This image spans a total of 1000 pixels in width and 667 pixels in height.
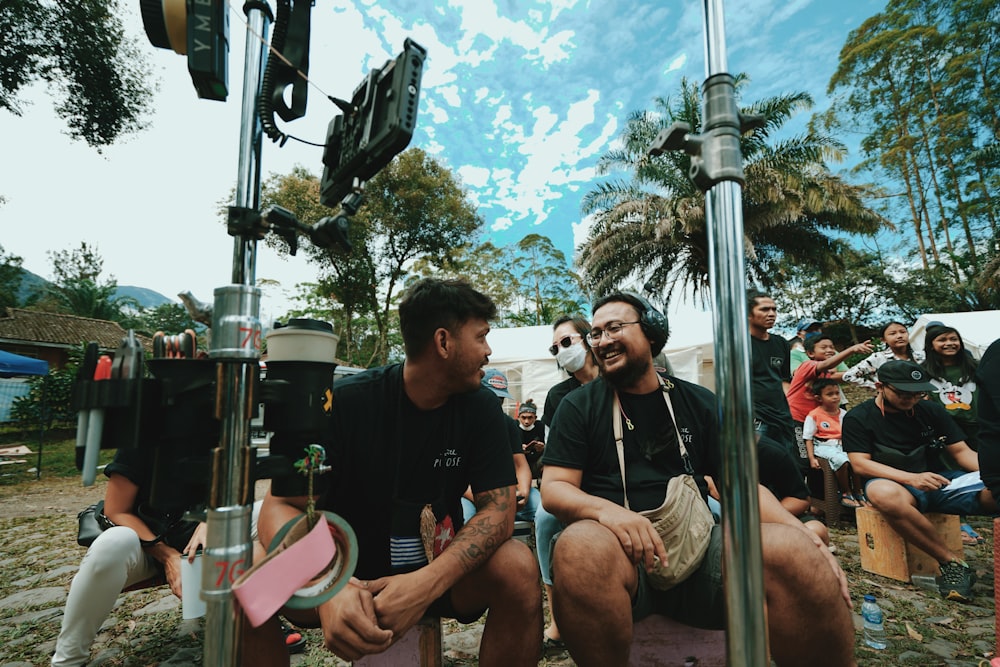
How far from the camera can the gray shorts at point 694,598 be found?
5.46 ft

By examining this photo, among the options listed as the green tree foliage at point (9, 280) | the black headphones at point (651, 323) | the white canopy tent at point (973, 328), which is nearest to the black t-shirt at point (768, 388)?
the black headphones at point (651, 323)

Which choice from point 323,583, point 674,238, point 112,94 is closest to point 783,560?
point 323,583

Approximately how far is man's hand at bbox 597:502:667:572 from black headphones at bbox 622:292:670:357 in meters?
0.98

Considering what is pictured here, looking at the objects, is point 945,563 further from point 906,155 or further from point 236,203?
point 906,155

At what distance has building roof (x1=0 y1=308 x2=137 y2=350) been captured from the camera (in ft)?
74.3

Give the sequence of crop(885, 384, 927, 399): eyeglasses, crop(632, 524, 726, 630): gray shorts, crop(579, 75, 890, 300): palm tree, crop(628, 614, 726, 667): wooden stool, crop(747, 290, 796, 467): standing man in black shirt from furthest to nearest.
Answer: crop(579, 75, 890, 300): palm tree → crop(747, 290, 796, 467): standing man in black shirt → crop(885, 384, 927, 399): eyeglasses → crop(628, 614, 726, 667): wooden stool → crop(632, 524, 726, 630): gray shorts

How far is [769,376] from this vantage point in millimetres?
4102

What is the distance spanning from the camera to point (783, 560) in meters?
1.50

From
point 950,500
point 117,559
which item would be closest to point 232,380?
point 117,559

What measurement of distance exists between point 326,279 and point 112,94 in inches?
360

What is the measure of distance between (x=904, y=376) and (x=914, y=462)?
657 millimetres

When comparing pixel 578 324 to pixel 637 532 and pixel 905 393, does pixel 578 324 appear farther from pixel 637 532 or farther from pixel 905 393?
pixel 637 532

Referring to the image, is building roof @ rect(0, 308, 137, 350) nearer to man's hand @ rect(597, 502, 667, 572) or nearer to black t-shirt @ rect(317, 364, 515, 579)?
black t-shirt @ rect(317, 364, 515, 579)

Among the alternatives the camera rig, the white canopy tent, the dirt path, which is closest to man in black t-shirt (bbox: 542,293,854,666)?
the camera rig
